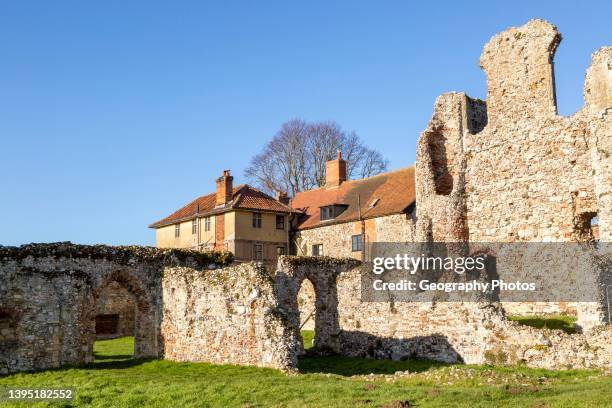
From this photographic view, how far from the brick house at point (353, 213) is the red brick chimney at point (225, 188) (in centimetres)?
478

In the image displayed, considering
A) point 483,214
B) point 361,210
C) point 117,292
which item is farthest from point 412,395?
point 361,210

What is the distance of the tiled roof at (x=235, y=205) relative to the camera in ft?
140

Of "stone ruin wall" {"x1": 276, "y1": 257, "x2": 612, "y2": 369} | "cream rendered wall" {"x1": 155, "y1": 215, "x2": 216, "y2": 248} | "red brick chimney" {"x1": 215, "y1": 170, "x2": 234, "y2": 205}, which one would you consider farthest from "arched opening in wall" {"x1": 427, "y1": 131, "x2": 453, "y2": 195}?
"cream rendered wall" {"x1": 155, "y1": 215, "x2": 216, "y2": 248}

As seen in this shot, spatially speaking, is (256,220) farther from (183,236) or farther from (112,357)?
(112,357)

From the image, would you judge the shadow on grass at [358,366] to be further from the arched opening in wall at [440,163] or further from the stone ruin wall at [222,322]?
the arched opening in wall at [440,163]

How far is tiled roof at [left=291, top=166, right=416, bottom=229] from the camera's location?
3944cm

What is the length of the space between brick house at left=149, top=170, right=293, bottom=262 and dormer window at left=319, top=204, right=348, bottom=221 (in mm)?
2442

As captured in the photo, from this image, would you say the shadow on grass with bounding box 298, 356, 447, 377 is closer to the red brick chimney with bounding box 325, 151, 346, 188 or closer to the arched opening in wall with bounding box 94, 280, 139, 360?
the arched opening in wall with bounding box 94, 280, 139, 360

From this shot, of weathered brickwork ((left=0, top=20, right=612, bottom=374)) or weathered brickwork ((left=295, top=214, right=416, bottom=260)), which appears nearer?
weathered brickwork ((left=0, top=20, right=612, bottom=374))

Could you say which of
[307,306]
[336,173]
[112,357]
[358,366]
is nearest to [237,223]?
[336,173]

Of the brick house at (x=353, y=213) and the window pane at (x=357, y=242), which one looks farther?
the window pane at (x=357, y=242)

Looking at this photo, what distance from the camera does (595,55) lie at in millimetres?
26578

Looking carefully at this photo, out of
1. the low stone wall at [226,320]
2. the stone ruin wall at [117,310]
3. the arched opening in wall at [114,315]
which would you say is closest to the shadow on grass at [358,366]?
the low stone wall at [226,320]

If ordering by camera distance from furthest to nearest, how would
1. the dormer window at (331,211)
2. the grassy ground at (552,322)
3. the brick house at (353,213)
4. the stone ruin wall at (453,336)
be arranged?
the dormer window at (331,211) → the brick house at (353,213) → the grassy ground at (552,322) → the stone ruin wall at (453,336)
